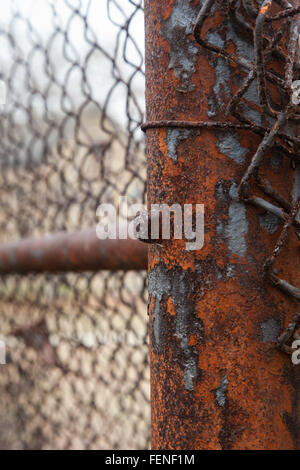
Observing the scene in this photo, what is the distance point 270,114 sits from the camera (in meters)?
0.47

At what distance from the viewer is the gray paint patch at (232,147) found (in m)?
0.50

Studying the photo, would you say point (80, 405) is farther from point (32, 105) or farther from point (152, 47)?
point (152, 47)

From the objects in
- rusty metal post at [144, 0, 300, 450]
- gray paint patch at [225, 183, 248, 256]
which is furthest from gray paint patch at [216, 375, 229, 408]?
gray paint patch at [225, 183, 248, 256]

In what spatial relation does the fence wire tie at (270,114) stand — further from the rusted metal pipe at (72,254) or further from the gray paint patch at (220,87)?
the rusted metal pipe at (72,254)

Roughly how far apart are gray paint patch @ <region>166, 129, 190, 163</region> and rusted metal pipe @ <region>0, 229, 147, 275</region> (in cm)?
40

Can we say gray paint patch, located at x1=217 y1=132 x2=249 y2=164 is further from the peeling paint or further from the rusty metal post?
the peeling paint

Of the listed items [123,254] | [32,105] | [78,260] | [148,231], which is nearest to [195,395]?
[148,231]

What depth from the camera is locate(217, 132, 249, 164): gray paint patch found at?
1.65ft

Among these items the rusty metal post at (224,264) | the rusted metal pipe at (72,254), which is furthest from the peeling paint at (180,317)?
the rusted metal pipe at (72,254)

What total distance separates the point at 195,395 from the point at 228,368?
45mm

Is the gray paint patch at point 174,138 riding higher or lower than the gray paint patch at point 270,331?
higher

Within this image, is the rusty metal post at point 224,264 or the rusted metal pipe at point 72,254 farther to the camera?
the rusted metal pipe at point 72,254

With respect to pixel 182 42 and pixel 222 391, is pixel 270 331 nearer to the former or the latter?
pixel 222 391

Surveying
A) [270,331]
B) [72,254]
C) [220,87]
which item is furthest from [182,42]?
[72,254]
